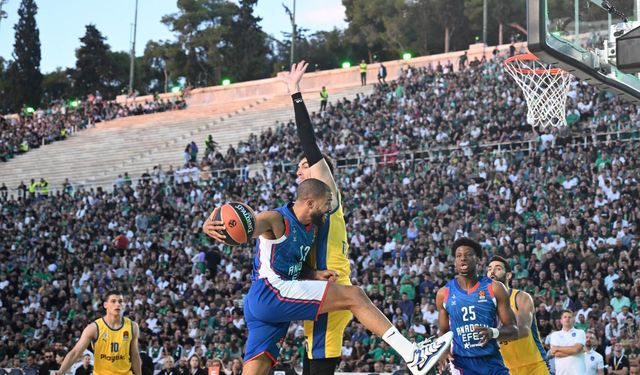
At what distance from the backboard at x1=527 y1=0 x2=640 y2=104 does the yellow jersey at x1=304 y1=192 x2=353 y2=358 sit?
10.5ft

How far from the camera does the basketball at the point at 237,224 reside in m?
7.15

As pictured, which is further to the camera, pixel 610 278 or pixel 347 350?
pixel 347 350

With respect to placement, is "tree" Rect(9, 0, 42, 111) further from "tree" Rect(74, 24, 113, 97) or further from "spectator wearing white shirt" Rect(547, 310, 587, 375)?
"spectator wearing white shirt" Rect(547, 310, 587, 375)

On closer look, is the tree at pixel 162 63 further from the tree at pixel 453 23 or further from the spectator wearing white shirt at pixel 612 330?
the spectator wearing white shirt at pixel 612 330

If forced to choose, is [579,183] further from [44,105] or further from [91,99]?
[44,105]

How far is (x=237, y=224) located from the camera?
7.16m

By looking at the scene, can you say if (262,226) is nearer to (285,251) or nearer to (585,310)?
(285,251)

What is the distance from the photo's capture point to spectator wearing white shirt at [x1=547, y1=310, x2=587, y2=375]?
36.3ft

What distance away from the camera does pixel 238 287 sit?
23.4 m

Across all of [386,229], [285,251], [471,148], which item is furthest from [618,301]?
[285,251]

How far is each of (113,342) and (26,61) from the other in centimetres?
6936

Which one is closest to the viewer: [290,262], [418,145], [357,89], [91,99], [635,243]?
[290,262]

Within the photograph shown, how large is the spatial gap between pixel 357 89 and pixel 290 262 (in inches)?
1508

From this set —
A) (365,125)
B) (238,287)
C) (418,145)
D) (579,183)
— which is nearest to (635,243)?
(579,183)
